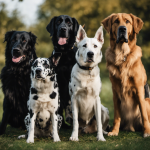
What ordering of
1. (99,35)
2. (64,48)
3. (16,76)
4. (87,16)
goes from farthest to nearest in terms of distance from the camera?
(87,16), (64,48), (16,76), (99,35)

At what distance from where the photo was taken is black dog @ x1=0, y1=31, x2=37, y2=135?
451 cm

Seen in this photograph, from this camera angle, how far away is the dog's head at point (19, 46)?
14.5 ft

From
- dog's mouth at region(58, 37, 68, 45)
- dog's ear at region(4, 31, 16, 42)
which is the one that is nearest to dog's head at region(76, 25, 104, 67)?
dog's mouth at region(58, 37, 68, 45)

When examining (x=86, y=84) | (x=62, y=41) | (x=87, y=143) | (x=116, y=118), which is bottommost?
(x=87, y=143)

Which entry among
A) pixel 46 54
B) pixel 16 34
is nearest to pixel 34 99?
pixel 16 34

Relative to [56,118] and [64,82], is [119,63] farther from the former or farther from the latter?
[56,118]

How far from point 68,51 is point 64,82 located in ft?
2.35

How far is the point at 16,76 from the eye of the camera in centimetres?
458

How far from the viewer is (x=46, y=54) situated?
17.8 meters

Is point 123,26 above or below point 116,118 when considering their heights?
above

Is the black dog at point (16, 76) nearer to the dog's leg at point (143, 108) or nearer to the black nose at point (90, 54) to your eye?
the black nose at point (90, 54)

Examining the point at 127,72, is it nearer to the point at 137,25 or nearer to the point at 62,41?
the point at 137,25

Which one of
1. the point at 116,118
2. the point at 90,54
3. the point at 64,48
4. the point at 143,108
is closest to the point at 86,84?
the point at 90,54

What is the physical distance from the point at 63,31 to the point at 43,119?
2.02 metres
